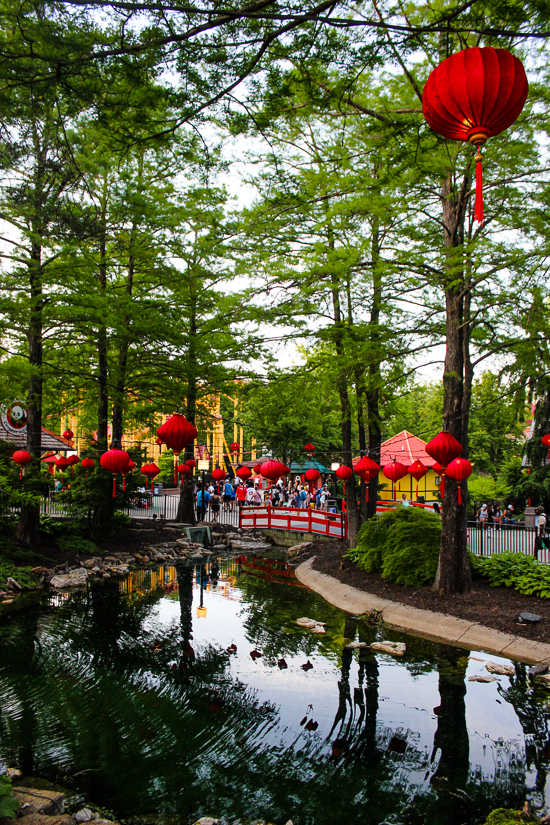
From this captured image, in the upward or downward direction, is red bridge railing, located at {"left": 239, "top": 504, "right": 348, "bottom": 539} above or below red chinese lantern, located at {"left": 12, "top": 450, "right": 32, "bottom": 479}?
below

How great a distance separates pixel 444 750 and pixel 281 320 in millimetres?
12206

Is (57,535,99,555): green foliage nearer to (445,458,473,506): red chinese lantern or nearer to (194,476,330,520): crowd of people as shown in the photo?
(194,476,330,520): crowd of people

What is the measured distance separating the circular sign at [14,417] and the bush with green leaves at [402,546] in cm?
1059

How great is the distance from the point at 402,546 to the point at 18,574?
1028 cm

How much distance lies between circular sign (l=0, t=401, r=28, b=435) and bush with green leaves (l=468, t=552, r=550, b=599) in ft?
43.0

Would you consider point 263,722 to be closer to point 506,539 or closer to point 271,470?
point 271,470

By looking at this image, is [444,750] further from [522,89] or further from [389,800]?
[522,89]

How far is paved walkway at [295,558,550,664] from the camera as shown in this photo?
29.2 ft

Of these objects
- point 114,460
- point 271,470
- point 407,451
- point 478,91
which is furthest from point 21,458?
point 407,451


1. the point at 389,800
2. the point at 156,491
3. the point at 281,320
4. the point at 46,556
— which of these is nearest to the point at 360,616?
the point at 389,800

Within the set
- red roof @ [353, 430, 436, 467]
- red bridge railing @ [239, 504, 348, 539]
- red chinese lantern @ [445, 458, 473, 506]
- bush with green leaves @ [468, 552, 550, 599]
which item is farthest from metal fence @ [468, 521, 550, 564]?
red roof @ [353, 430, 436, 467]

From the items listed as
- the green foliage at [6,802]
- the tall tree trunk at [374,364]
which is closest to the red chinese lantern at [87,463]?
the tall tree trunk at [374,364]

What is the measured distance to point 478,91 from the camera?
3.72 meters

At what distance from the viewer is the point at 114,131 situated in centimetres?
531
